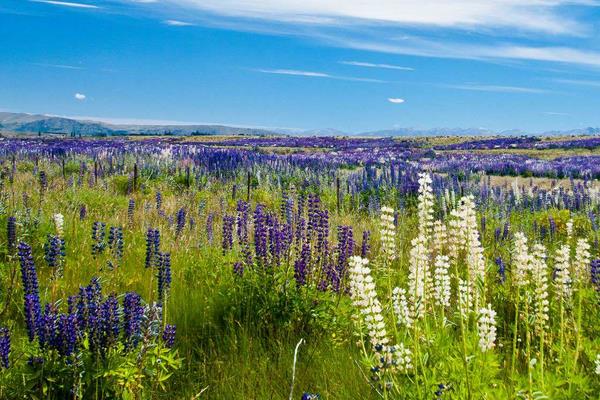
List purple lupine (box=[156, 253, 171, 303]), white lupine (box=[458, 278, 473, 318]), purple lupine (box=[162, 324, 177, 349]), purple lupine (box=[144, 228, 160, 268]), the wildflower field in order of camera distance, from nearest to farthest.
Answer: white lupine (box=[458, 278, 473, 318]) < the wildflower field < purple lupine (box=[162, 324, 177, 349]) < purple lupine (box=[156, 253, 171, 303]) < purple lupine (box=[144, 228, 160, 268])

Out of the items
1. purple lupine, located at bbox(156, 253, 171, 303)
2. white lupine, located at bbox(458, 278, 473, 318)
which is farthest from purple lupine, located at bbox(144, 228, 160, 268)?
white lupine, located at bbox(458, 278, 473, 318)

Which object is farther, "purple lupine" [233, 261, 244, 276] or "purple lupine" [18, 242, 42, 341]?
"purple lupine" [233, 261, 244, 276]

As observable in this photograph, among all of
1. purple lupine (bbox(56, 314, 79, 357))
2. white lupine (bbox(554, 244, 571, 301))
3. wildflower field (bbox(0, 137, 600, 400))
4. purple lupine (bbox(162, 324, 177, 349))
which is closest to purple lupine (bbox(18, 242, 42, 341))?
wildflower field (bbox(0, 137, 600, 400))

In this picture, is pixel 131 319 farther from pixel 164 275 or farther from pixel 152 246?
pixel 152 246

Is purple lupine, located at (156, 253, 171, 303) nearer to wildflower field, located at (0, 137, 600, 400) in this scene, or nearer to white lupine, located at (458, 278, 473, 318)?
wildflower field, located at (0, 137, 600, 400)

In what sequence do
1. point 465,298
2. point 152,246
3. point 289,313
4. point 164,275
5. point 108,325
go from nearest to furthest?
point 465,298 → point 108,325 → point 164,275 → point 289,313 → point 152,246

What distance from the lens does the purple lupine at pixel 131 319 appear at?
11.3 feet

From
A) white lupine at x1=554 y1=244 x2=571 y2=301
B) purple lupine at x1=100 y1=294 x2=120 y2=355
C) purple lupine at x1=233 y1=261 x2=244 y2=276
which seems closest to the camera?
white lupine at x1=554 y1=244 x2=571 y2=301

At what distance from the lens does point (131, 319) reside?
3451 millimetres

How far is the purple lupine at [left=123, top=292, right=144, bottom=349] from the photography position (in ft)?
11.3

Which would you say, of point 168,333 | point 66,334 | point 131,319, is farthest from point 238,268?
point 66,334

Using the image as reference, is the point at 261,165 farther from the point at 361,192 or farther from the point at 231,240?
the point at 231,240

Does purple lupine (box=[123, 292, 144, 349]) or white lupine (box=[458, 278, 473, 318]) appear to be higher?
white lupine (box=[458, 278, 473, 318])

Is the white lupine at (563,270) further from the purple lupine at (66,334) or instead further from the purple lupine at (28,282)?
the purple lupine at (28,282)
